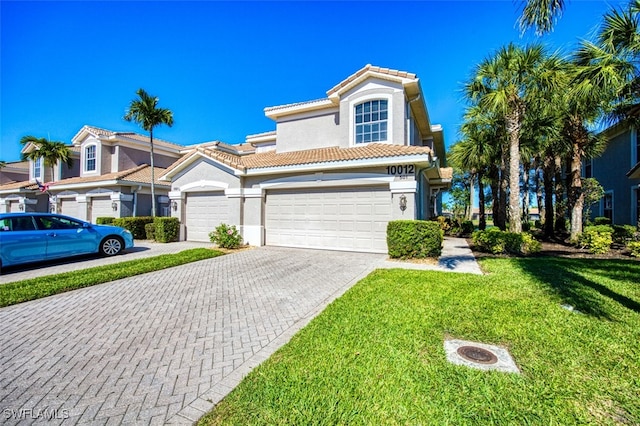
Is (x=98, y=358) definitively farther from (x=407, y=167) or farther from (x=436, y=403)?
(x=407, y=167)

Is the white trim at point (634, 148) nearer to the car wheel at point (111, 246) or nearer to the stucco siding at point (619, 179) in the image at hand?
the stucco siding at point (619, 179)

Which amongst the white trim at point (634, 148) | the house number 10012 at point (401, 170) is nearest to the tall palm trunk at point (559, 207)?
the white trim at point (634, 148)

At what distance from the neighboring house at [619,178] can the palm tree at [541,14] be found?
1573 cm

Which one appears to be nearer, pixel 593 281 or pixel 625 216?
pixel 593 281

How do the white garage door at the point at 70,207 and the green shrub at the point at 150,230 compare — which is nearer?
the green shrub at the point at 150,230

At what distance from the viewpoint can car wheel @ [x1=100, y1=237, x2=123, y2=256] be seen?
1048cm

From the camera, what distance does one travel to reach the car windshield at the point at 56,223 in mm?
8853

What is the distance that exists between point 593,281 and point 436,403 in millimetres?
7299

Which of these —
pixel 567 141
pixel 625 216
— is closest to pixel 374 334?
pixel 567 141

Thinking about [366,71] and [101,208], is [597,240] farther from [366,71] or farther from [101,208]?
[101,208]

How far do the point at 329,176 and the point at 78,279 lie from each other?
8541 millimetres

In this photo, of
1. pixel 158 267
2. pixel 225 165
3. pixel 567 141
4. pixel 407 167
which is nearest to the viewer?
pixel 158 267

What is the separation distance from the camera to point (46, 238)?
8.66 meters

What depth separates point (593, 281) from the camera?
23.2 feet
